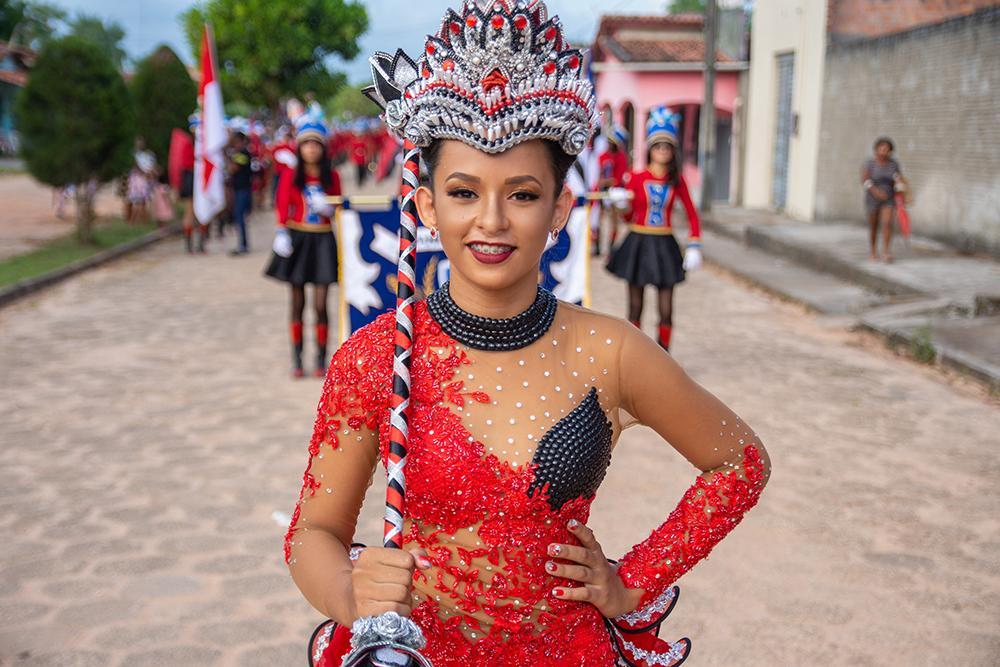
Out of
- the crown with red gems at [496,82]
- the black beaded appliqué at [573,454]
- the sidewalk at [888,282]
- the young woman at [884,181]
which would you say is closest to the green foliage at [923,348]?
the sidewalk at [888,282]

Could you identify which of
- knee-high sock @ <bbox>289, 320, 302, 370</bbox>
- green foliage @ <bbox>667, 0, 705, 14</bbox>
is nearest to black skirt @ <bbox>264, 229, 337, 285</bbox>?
knee-high sock @ <bbox>289, 320, 302, 370</bbox>

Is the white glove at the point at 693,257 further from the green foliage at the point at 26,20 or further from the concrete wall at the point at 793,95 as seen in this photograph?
the green foliage at the point at 26,20

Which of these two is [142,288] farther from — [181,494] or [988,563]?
[988,563]

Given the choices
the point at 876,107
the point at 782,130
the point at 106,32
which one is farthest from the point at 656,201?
the point at 106,32

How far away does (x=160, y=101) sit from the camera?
20.8 metres

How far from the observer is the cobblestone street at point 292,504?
13.2 ft

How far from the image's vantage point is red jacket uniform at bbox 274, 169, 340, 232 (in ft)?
25.7

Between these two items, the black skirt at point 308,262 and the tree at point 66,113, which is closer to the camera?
the black skirt at point 308,262

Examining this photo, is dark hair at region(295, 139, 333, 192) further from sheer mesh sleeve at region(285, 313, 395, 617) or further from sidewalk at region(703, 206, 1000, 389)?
sheer mesh sleeve at region(285, 313, 395, 617)

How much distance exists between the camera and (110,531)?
5023 mm

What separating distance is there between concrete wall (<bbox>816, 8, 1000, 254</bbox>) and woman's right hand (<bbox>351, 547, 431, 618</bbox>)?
44.5 ft

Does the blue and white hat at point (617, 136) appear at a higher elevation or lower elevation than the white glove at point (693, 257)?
higher

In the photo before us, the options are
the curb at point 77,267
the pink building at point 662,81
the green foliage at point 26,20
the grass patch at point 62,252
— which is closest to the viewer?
the curb at point 77,267

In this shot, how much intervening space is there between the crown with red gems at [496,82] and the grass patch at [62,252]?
475 inches
